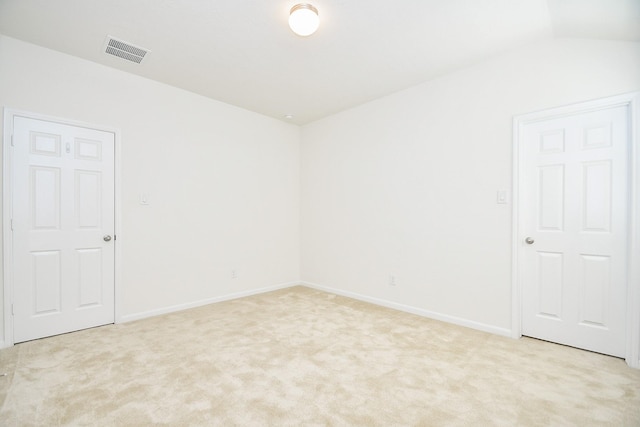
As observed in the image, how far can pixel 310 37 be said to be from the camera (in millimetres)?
2588

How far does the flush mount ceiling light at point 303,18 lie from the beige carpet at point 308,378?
260 cm

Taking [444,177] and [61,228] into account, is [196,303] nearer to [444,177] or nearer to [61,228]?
[61,228]

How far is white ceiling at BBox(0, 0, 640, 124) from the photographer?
2.20 m

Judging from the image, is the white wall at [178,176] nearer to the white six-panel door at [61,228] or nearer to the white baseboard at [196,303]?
the white baseboard at [196,303]

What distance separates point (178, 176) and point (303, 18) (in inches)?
97.4

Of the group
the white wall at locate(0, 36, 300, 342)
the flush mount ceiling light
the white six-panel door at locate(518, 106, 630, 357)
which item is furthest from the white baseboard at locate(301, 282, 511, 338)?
the flush mount ceiling light

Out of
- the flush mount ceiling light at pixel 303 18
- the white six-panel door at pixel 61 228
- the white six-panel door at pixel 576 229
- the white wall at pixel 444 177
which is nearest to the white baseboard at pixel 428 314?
the white wall at pixel 444 177

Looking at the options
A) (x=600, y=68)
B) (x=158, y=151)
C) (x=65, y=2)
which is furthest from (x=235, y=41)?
(x=600, y=68)

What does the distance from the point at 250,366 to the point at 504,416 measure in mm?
1723

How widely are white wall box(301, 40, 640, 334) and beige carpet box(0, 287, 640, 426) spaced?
620 mm

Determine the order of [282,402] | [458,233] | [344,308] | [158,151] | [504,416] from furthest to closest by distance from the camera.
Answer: [344,308] → [158,151] → [458,233] → [282,402] → [504,416]

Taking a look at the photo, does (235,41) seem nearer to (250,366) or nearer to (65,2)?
(65,2)

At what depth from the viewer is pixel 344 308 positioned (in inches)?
147

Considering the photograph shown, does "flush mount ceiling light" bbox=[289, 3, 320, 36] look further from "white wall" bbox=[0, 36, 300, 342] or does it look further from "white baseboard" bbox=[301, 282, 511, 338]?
"white baseboard" bbox=[301, 282, 511, 338]
